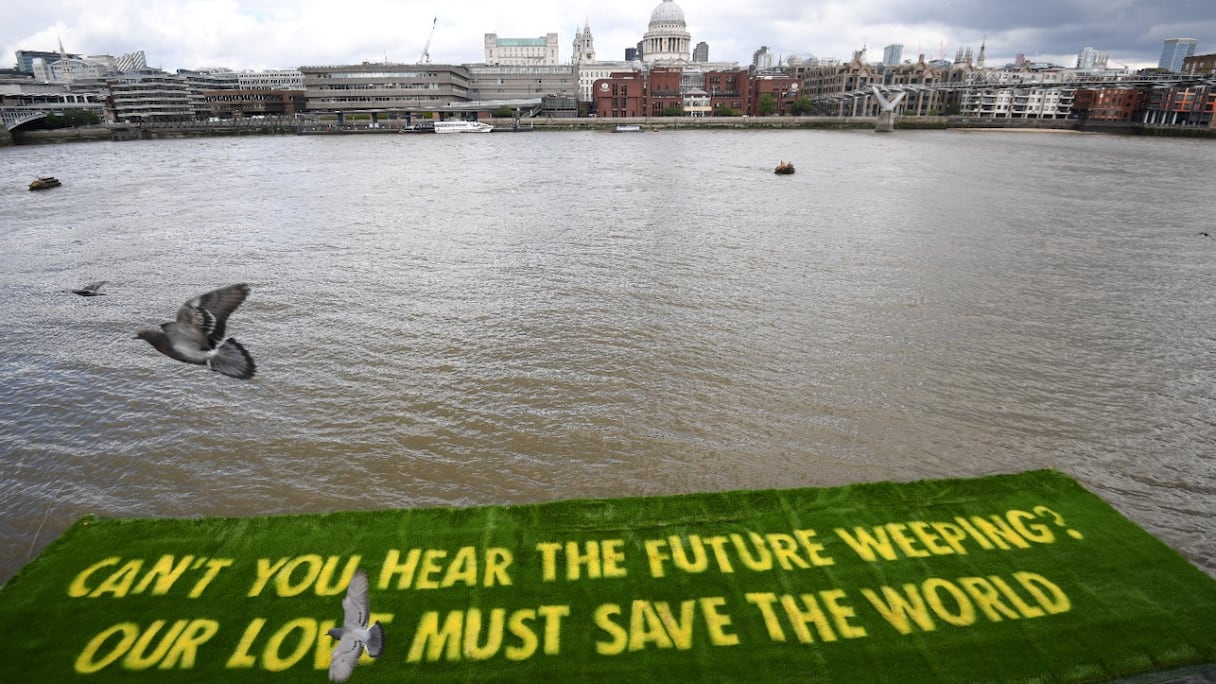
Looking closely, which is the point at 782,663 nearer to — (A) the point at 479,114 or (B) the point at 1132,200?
(B) the point at 1132,200

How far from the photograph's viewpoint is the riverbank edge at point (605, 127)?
3334 inches

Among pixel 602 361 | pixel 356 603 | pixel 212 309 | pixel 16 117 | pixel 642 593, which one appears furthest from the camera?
pixel 16 117

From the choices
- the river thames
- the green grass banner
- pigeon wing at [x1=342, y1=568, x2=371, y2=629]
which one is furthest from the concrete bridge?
pigeon wing at [x1=342, y1=568, x2=371, y2=629]

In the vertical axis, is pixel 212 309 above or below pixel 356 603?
above

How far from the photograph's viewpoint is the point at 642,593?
540cm

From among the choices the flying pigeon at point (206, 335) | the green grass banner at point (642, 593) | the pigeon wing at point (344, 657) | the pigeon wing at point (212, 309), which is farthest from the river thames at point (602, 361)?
the pigeon wing at point (344, 657)

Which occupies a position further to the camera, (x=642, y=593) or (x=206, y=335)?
(x=206, y=335)

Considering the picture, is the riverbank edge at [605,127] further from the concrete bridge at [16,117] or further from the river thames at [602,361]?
the river thames at [602,361]

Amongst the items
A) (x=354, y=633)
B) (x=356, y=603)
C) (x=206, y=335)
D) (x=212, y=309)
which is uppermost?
(x=212, y=309)

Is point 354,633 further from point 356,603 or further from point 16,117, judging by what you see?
point 16,117

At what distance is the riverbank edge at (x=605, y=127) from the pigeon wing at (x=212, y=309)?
100950 millimetres

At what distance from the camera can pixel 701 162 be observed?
164 feet

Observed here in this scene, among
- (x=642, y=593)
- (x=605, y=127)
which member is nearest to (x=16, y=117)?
(x=605, y=127)

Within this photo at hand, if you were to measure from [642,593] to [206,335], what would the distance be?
4678 mm
